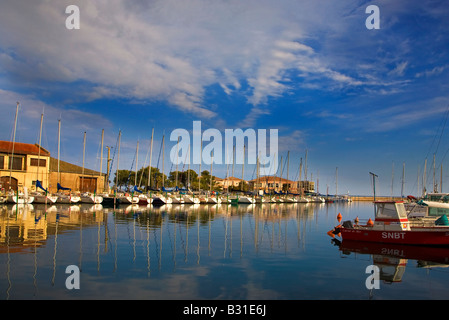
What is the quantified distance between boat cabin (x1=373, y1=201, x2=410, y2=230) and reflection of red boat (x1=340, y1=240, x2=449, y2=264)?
4.26 ft

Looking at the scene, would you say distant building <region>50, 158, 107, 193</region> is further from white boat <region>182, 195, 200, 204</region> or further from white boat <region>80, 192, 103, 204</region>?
white boat <region>182, 195, 200, 204</region>

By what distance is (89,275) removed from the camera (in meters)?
13.4

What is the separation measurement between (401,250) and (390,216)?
2.72m

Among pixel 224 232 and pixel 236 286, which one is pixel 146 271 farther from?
pixel 224 232

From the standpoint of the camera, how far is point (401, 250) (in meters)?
21.5

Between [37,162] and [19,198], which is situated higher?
[37,162]

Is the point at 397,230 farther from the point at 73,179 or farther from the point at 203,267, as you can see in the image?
the point at 73,179

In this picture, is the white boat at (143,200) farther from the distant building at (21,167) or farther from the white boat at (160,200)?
the distant building at (21,167)

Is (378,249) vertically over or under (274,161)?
under

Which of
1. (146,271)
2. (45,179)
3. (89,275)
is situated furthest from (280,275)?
(45,179)

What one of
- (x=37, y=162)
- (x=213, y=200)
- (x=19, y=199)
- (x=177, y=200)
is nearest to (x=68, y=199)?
(x=19, y=199)

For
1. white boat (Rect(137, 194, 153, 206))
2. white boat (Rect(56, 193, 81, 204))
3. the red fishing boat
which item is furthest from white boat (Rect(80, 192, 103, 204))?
the red fishing boat

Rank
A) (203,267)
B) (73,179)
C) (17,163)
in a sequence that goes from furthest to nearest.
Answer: (73,179) → (17,163) → (203,267)
